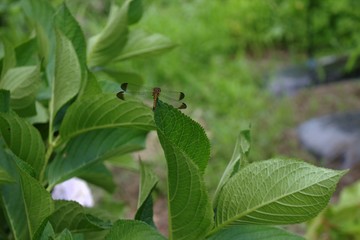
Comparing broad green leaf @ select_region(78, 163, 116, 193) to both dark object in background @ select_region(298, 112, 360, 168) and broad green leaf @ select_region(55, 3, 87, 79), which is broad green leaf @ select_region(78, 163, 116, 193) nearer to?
broad green leaf @ select_region(55, 3, 87, 79)

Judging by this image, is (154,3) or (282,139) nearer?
(282,139)

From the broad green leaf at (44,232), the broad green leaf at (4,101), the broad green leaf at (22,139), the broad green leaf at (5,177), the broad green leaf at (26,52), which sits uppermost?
the broad green leaf at (26,52)

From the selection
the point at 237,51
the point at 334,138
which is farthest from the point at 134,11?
the point at 237,51

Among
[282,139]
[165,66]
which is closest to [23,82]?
[282,139]

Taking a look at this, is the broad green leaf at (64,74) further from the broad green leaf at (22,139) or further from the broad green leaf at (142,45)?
the broad green leaf at (142,45)

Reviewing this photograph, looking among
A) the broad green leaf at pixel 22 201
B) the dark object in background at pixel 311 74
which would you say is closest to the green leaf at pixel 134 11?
the broad green leaf at pixel 22 201

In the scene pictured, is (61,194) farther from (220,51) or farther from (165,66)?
(220,51)
